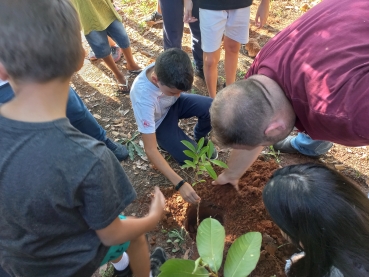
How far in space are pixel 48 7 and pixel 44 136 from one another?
0.36 meters

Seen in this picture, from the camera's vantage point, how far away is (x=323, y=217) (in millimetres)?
1171

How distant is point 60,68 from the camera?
35.4 inches

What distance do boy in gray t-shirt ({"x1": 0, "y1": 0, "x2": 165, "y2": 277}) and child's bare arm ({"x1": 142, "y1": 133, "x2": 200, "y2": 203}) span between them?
0.85m

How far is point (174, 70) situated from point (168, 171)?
0.64m

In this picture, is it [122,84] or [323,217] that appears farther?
[122,84]

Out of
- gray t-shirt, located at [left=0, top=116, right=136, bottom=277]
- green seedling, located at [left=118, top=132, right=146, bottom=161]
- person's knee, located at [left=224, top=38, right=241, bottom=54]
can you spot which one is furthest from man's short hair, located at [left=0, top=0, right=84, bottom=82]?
person's knee, located at [left=224, top=38, right=241, bottom=54]

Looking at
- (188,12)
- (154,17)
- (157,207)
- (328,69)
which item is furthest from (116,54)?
(328,69)

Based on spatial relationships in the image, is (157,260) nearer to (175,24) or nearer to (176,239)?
(176,239)

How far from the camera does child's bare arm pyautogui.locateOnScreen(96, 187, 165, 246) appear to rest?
1.14 metres

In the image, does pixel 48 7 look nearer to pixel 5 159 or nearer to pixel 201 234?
pixel 5 159

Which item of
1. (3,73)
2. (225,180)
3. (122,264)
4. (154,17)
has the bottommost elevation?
(122,264)

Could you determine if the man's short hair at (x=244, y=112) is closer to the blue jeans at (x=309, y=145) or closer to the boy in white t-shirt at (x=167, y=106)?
the boy in white t-shirt at (x=167, y=106)

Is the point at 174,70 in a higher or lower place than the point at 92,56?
higher

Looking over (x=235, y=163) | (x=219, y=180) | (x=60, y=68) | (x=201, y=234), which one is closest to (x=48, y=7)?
(x=60, y=68)
